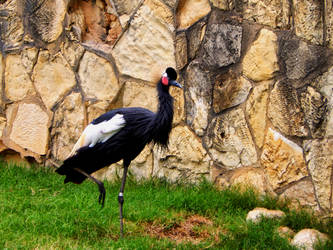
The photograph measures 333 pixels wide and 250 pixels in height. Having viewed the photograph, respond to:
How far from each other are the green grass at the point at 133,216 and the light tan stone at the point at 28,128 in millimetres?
680

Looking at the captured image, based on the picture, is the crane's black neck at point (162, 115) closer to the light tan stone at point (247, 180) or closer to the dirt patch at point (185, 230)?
the dirt patch at point (185, 230)

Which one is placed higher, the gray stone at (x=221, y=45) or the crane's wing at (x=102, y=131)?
the gray stone at (x=221, y=45)

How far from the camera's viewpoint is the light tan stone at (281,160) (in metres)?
4.66

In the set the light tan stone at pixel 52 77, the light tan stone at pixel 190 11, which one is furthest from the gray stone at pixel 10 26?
the light tan stone at pixel 190 11

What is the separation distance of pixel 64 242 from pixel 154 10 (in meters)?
2.62

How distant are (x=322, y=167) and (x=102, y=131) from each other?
1856 millimetres

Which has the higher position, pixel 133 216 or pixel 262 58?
pixel 262 58

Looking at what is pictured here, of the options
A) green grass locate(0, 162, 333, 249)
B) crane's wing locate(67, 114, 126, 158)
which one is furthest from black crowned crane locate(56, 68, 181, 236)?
green grass locate(0, 162, 333, 249)

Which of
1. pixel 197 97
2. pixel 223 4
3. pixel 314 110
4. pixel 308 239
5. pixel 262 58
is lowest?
pixel 308 239

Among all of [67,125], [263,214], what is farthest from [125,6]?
[263,214]

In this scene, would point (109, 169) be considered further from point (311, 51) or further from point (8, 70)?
point (311, 51)

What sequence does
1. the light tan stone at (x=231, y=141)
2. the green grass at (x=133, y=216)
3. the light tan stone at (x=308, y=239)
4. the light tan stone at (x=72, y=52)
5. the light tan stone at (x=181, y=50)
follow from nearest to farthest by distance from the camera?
the light tan stone at (x=308, y=239)
the green grass at (x=133, y=216)
the light tan stone at (x=231, y=141)
the light tan stone at (x=181, y=50)
the light tan stone at (x=72, y=52)

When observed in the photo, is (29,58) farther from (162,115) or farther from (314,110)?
(314,110)

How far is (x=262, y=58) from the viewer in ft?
16.0
